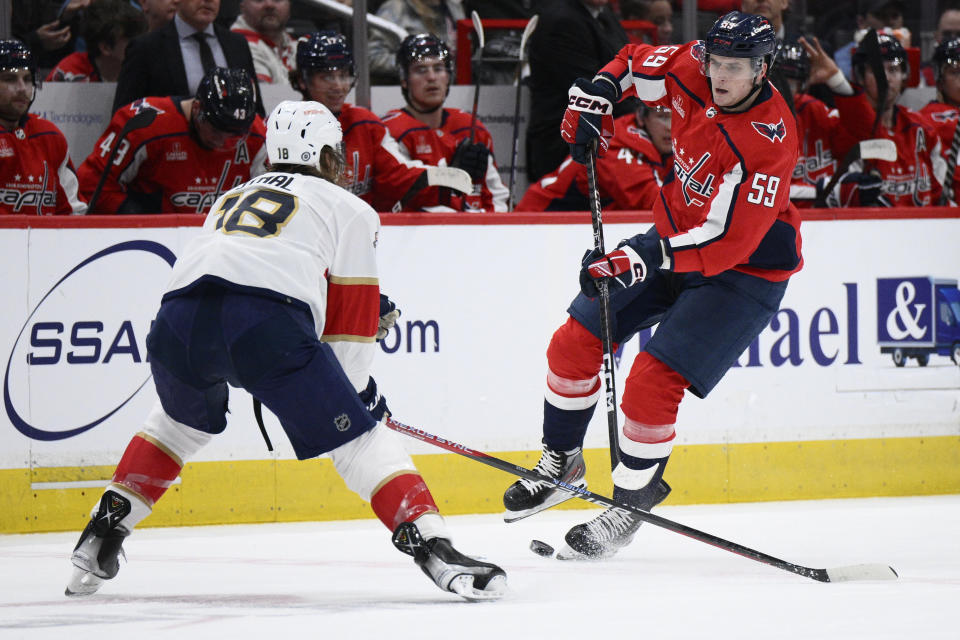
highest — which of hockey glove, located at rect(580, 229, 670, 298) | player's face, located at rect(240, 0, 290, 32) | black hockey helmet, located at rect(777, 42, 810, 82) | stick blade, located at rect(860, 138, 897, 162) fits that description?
player's face, located at rect(240, 0, 290, 32)

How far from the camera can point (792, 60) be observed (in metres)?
5.34

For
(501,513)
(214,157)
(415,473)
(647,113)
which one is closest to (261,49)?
(214,157)

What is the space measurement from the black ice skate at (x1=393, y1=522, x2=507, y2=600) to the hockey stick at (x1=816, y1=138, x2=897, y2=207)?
310 centimetres

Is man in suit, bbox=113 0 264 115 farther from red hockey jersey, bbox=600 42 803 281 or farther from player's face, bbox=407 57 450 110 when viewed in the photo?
red hockey jersey, bbox=600 42 803 281

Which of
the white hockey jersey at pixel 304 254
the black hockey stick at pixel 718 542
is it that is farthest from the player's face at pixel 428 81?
the white hockey jersey at pixel 304 254

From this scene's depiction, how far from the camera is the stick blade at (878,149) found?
528 cm

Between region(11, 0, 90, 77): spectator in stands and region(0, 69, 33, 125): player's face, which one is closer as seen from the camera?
region(0, 69, 33, 125): player's face

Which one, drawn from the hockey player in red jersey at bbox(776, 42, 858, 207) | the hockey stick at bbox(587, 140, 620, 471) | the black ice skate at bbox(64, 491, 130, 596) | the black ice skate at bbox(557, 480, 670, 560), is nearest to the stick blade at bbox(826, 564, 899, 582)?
the black ice skate at bbox(557, 480, 670, 560)

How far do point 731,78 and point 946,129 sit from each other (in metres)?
2.72

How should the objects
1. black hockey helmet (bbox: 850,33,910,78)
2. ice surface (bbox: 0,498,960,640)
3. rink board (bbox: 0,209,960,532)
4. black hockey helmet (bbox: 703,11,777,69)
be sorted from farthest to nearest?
black hockey helmet (bbox: 850,33,910,78), rink board (bbox: 0,209,960,532), black hockey helmet (bbox: 703,11,777,69), ice surface (bbox: 0,498,960,640)

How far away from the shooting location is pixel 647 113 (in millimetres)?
5258

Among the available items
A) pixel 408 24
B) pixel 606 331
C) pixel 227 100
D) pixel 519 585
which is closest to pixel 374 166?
pixel 227 100

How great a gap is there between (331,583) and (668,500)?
189 centimetres

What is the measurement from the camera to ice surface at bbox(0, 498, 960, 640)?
8.26 ft
